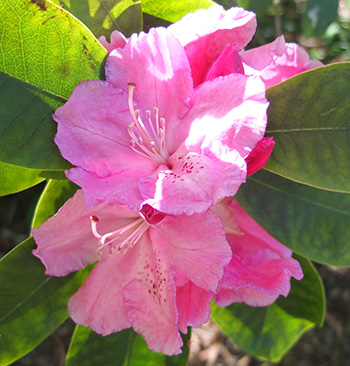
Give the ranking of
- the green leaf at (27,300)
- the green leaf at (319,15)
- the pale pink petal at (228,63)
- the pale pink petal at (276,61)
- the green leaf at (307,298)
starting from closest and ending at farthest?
the pale pink petal at (228,63), the pale pink petal at (276,61), the green leaf at (27,300), the green leaf at (307,298), the green leaf at (319,15)

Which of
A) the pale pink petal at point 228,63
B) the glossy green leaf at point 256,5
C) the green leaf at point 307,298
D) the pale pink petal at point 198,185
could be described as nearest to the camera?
the pale pink petal at point 198,185

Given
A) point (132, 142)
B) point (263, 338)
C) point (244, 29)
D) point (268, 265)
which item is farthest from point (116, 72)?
point (263, 338)

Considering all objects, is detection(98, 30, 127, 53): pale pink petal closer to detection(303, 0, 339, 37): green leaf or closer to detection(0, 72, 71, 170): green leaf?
detection(0, 72, 71, 170): green leaf

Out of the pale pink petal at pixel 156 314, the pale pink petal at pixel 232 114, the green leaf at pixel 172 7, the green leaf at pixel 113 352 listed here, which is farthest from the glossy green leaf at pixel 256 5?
the green leaf at pixel 113 352

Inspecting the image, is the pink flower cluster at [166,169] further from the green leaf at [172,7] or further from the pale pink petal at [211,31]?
the green leaf at [172,7]

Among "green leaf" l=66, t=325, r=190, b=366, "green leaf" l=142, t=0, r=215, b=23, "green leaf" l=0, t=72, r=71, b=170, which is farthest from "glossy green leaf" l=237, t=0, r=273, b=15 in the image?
"green leaf" l=66, t=325, r=190, b=366

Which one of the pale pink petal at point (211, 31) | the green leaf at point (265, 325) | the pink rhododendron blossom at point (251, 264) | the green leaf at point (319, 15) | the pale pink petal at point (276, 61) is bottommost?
the green leaf at point (265, 325)

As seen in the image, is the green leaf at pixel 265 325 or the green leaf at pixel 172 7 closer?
the green leaf at pixel 172 7

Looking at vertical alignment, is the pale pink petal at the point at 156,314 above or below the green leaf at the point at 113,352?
above
